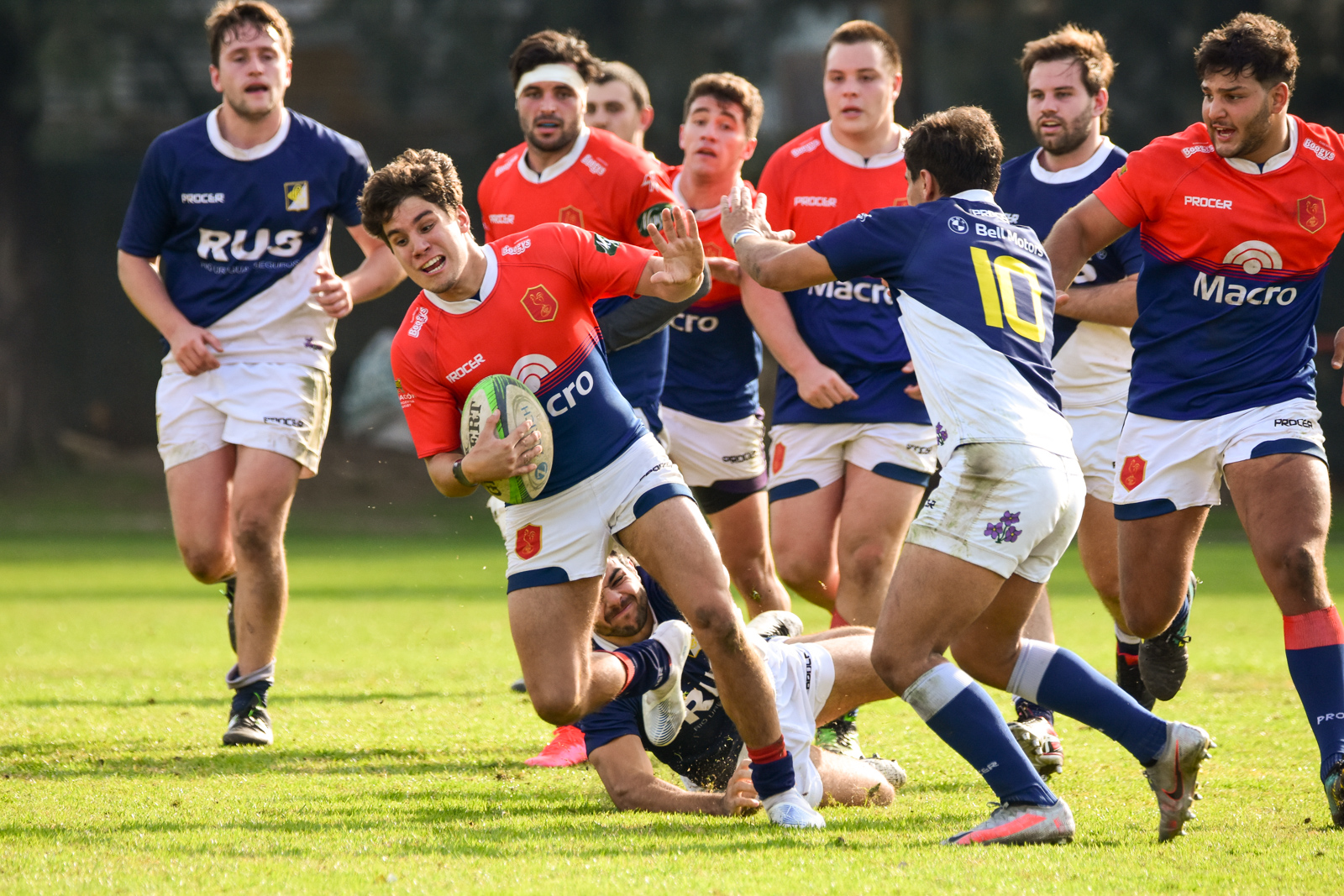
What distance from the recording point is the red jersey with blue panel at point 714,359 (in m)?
7.50

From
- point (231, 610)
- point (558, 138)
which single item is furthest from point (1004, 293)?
point (231, 610)

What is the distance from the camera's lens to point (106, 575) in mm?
15008

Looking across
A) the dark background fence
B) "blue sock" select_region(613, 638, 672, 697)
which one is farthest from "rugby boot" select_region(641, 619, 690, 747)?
the dark background fence

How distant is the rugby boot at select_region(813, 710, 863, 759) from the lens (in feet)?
19.1

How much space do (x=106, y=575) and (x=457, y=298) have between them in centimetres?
1122

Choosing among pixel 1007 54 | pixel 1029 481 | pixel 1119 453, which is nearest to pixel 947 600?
pixel 1029 481

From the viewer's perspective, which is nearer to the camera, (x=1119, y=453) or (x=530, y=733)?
(x=1119, y=453)

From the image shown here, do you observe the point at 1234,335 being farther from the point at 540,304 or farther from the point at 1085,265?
the point at 540,304

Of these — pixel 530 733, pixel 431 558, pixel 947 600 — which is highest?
pixel 947 600

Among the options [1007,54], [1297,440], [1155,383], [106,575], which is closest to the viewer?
[1297,440]

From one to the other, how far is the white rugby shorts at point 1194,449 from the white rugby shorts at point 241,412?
3.64m

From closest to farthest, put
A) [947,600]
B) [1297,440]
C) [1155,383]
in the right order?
[947,600] → [1297,440] → [1155,383]

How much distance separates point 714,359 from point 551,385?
257cm

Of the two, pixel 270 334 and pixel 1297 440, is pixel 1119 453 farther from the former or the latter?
pixel 270 334
